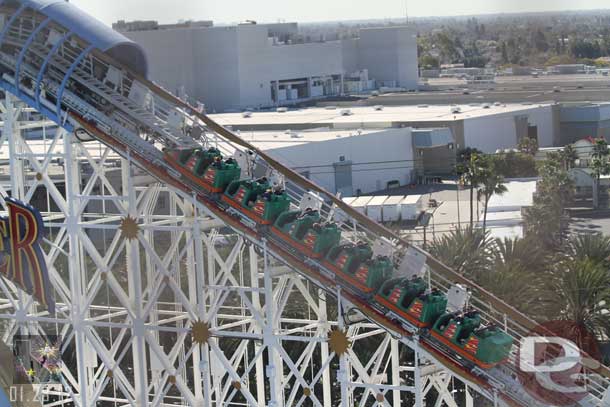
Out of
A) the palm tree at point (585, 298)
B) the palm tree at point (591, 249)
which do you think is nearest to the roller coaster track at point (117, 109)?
the palm tree at point (585, 298)

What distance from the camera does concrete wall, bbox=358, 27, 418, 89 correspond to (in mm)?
100188

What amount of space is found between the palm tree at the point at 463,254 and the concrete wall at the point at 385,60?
228 ft

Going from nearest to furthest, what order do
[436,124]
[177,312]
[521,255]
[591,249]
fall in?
[177,312] → [521,255] → [591,249] → [436,124]

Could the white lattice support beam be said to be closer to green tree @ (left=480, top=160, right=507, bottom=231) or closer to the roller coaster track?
the roller coaster track

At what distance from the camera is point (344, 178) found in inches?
2142

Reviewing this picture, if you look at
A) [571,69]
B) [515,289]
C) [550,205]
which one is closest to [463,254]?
[515,289]

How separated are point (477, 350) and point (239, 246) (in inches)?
156

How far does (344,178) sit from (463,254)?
24.8 metres

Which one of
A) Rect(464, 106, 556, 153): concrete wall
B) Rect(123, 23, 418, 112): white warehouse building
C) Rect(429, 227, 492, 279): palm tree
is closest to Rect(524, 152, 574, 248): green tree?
Rect(429, 227, 492, 279): palm tree

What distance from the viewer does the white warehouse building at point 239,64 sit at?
76.6 m

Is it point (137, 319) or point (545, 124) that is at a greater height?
point (137, 319)

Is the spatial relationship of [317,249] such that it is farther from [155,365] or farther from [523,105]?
[523,105]

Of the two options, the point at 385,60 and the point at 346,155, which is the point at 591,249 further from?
the point at 385,60

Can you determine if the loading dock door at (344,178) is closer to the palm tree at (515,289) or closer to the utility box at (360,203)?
the utility box at (360,203)
